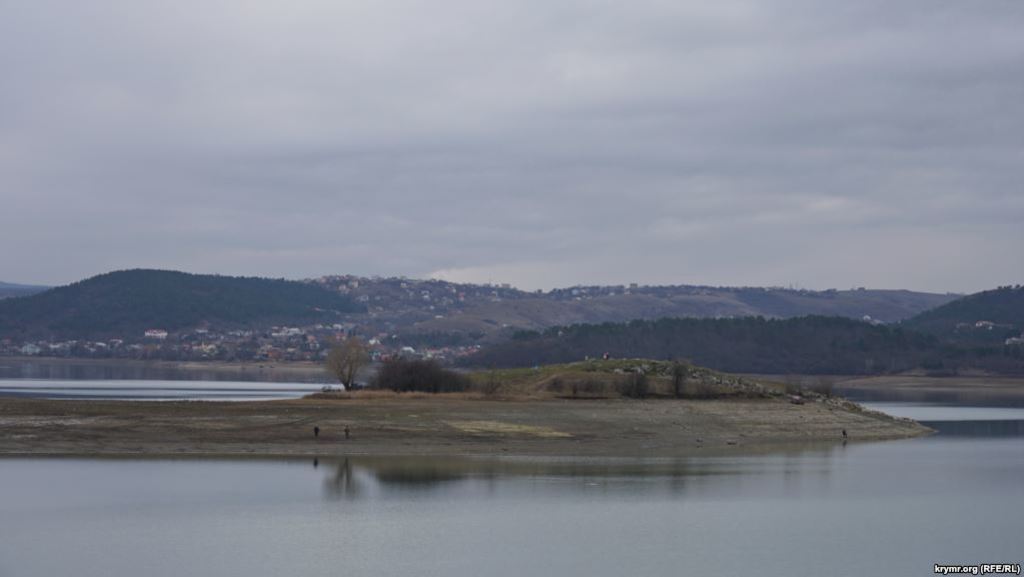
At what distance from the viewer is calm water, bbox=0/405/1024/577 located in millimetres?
33406

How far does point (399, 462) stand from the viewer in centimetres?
5634

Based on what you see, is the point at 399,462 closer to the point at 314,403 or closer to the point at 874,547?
the point at 314,403

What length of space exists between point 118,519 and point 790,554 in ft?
63.5

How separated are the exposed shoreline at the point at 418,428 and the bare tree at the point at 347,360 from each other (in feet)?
33.4

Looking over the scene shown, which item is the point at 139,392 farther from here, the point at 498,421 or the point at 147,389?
the point at 498,421

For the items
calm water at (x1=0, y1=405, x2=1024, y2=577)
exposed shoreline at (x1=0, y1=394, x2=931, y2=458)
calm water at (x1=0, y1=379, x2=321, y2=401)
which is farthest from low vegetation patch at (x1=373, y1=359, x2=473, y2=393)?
calm water at (x1=0, y1=405, x2=1024, y2=577)

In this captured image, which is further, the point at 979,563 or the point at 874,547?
the point at 874,547

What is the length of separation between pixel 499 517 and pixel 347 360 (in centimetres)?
4886

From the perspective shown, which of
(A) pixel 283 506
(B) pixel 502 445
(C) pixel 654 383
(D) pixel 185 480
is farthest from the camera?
(C) pixel 654 383

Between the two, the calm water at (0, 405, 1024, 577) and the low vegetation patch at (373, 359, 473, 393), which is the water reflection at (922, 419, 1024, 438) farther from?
the low vegetation patch at (373, 359, 473, 393)

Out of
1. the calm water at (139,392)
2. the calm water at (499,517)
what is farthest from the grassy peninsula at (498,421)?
the calm water at (139,392)

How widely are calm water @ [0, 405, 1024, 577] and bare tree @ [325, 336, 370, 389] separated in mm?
31863

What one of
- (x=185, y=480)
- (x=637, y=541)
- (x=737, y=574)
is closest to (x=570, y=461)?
(x=185, y=480)

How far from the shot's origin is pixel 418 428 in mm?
65000
